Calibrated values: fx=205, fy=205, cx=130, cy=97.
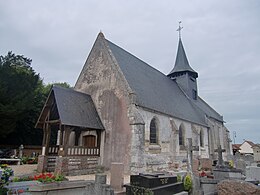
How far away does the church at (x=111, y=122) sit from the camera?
10.5m

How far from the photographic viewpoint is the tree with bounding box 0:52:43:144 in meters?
15.3

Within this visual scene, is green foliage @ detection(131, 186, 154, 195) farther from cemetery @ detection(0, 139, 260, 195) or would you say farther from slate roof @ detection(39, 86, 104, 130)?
slate roof @ detection(39, 86, 104, 130)

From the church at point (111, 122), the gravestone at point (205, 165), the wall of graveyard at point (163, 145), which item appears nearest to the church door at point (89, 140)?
the church at point (111, 122)

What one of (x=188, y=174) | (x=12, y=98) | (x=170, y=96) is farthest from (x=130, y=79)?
(x=12, y=98)

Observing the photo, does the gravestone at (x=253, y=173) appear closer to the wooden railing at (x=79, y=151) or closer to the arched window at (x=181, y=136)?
the arched window at (x=181, y=136)

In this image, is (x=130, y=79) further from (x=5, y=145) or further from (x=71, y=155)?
(x=5, y=145)

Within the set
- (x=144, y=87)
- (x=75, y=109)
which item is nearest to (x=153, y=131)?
(x=144, y=87)

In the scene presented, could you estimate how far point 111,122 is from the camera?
12.2 metres

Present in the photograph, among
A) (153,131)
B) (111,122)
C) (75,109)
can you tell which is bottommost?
(153,131)

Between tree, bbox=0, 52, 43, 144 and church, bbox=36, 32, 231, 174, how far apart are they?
13.8 ft

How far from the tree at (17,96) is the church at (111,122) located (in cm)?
421

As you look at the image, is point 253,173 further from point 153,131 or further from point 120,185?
point 120,185

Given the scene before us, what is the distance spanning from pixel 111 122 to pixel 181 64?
15596mm

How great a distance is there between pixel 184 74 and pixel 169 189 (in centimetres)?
1902
